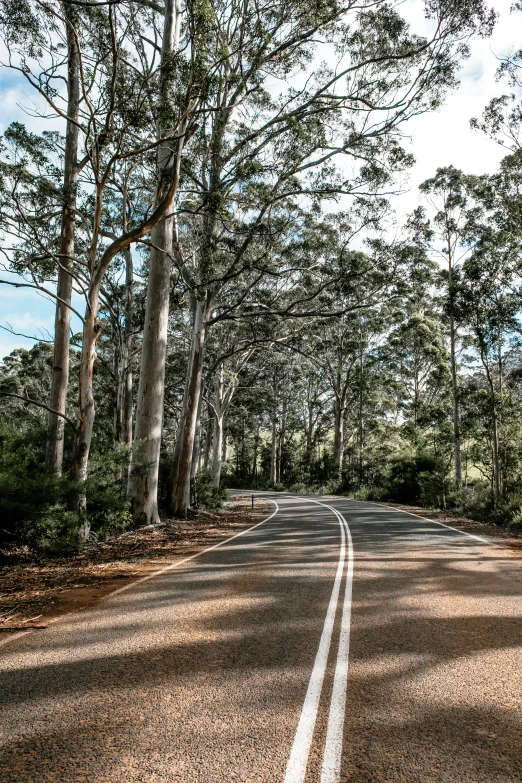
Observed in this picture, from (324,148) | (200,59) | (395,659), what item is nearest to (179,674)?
(395,659)

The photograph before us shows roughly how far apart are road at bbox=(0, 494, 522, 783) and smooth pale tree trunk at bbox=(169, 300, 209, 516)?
9.39 metres

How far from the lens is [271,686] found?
3.86 m

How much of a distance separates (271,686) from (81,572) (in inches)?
189

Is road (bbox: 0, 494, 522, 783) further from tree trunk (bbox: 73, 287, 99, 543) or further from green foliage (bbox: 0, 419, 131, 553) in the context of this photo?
tree trunk (bbox: 73, 287, 99, 543)

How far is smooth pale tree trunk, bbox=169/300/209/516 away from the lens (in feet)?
54.7

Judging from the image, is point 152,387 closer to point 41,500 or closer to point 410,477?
point 41,500

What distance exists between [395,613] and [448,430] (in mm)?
22517

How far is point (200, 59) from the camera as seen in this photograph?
9570 millimetres

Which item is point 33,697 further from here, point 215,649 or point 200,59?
point 200,59

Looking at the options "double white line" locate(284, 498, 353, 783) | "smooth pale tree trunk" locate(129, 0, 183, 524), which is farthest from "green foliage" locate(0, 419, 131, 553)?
"double white line" locate(284, 498, 353, 783)

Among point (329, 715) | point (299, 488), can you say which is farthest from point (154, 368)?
point (299, 488)

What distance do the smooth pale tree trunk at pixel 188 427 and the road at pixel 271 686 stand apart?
9391mm

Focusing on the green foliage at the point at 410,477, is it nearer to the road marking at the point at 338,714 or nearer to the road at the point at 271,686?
the road at the point at 271,686

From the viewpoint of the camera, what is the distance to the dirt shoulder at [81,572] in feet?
19.4
